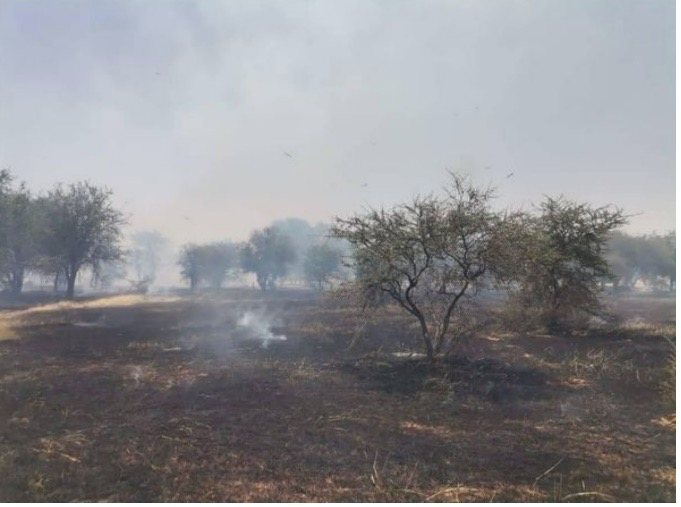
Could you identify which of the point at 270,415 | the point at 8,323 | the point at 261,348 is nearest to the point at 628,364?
the point at 270,415

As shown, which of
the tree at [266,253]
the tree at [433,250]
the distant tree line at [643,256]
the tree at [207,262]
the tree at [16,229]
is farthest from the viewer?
the tree at [207,262]

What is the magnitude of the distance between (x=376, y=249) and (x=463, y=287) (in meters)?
3.66

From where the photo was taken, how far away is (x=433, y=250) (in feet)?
54.0

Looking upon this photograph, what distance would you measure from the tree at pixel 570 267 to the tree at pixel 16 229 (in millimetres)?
40729

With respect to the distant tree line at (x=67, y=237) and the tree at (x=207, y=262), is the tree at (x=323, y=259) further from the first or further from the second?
the distant tree line at (x=67, y=237)

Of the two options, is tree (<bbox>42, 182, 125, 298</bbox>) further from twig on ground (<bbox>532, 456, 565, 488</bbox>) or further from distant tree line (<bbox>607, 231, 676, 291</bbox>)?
distant tree line (<bbox>607, 231, 676, 291</bbox>)

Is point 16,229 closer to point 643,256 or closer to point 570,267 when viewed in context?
point 570,267

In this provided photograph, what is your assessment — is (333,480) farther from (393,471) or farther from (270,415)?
(270,415)

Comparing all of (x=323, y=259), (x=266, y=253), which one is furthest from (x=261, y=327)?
A: (x=266, y=253)

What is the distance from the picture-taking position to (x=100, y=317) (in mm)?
33531

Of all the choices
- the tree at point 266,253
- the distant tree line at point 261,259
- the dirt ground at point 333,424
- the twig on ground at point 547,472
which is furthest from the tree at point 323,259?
the twig on ground at point 547,472

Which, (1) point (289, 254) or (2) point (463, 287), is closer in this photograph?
(2) point (463, 287)

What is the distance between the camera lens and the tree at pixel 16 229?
35525 mm

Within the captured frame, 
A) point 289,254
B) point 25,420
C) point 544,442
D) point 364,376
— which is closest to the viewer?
point 544,442
